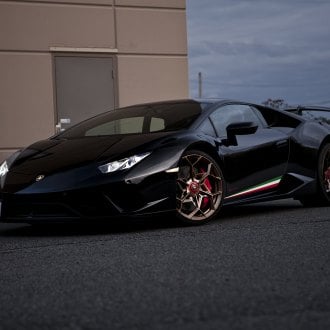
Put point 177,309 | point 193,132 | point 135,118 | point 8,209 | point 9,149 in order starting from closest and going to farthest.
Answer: point 177,309, point 8,209, point 193,132, point 135,118, point 9,149

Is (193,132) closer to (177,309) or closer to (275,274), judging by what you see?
(275,274)

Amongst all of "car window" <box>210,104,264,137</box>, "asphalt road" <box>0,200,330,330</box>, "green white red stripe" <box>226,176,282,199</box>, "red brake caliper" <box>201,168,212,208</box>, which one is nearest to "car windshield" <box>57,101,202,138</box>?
"car window" <box>210,104,264,137</box>

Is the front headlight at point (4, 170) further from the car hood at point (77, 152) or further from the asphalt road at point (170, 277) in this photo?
the asphalt road at point (170, 277)

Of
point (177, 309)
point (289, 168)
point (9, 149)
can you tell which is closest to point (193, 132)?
point (289, 168)

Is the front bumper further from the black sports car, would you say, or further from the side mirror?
the side mirror

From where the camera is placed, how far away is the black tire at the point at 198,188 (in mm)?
6223

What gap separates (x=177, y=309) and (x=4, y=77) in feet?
32.2

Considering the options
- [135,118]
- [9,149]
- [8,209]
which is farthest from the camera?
[9,149]

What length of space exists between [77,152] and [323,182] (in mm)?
2944

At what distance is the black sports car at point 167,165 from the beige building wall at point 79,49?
17.2ft

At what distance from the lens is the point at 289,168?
741 centimetres

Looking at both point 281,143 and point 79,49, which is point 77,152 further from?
point 79,49

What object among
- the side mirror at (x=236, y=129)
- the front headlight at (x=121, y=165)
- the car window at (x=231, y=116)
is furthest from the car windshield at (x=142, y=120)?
the front headlight at (x=121, y=165)

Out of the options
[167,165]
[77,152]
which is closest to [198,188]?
[167,165]
